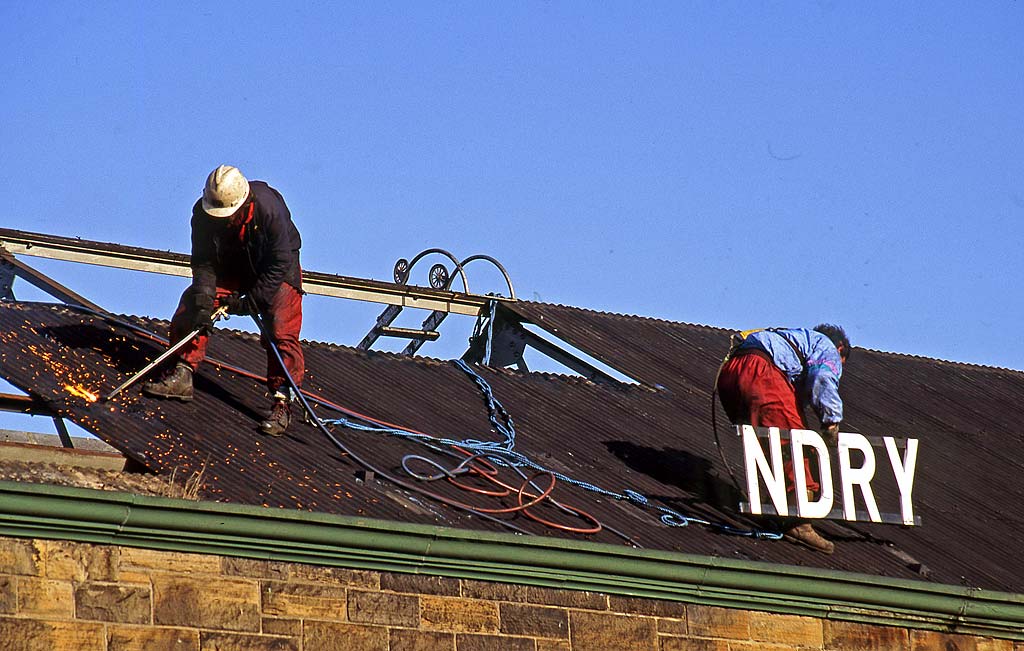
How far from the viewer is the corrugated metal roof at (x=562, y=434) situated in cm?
1108

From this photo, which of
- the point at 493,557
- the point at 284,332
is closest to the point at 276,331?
the point at 284,332

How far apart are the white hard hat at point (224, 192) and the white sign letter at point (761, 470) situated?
3910mm

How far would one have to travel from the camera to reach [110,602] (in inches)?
366

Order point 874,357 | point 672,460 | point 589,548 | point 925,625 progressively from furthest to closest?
1. point 874,357
2. point 672,460
3. point 925,625
4. point 589,548

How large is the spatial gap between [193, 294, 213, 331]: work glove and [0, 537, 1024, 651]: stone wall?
96.6 inches

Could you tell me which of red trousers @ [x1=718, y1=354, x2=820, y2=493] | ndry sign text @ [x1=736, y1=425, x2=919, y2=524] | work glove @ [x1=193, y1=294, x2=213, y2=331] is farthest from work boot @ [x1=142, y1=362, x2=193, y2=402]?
red trousers @ [x1=718, y1=354, x2=820, y2=493]

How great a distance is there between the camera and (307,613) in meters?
9.82

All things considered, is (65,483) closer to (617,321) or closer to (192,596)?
(192,596)

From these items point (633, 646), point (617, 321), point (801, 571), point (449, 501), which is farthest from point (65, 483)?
point (617, 321)

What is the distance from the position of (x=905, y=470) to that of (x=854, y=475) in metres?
0.48

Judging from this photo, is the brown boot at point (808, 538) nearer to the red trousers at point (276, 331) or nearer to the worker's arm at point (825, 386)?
the worker's arm at point (825, 386)

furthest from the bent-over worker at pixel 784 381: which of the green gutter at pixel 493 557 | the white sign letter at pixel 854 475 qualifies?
the green gutter at pixel 493 557

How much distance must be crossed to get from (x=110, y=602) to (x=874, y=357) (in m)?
11.6

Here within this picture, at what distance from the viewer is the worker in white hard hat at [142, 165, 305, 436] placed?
1163 cm
